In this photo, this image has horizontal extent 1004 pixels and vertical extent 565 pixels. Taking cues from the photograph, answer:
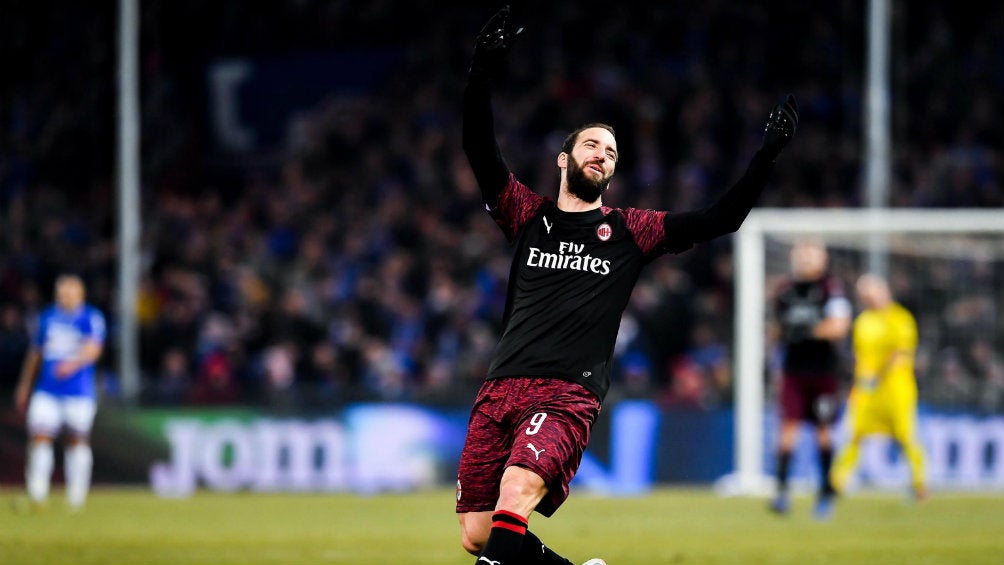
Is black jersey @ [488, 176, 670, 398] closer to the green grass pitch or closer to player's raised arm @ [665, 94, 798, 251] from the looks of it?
player's raised arm @ [665, 94, 798, 251]

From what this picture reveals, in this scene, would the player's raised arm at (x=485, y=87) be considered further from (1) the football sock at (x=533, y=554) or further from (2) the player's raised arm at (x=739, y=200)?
(1) the football sock at (x=533, y=554)

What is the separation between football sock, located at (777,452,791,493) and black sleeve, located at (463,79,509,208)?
8.19 meters

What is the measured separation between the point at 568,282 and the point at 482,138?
691mm

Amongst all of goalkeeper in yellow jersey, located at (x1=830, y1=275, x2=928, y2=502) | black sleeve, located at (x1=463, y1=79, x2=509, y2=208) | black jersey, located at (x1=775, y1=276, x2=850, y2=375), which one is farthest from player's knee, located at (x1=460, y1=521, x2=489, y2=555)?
goalkeeper in yellow jersey, located at (x1=830, y1=275, x2=928, y2=502)

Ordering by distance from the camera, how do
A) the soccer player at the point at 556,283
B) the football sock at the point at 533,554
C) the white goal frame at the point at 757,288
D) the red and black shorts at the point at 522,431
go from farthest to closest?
1. the white goal frame at the point at 757,288
2. the football sock at the point at 533,554
3. the soccer player at the point at 556,283
4. the red and black shorts at the point at 522,431

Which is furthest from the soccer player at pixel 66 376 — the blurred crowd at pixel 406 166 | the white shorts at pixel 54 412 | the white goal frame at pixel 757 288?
the white goal frame at pixel 757 288

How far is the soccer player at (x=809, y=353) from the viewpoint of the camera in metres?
14.8

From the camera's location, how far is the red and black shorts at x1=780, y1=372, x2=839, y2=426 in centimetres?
1490

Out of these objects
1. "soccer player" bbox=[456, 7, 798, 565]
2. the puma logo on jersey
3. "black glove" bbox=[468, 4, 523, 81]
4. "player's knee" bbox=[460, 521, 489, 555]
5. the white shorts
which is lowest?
the white shorts

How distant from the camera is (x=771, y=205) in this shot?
23.5 metres

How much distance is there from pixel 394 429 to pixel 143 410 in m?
2.83

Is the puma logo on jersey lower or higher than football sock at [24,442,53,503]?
higher

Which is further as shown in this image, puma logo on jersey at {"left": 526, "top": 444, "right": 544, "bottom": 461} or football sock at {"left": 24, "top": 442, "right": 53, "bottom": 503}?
football sock at {"left": 24, "top": 442, "right": 53, "bottom": 503}

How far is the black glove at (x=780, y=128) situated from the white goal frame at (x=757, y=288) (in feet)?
36.3
